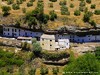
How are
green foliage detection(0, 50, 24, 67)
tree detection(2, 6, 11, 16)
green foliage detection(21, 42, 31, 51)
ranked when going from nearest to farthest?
green foliage detection(0, 50, 24, 67), green foliage detection(21, 42, 31, 51), tree detection(2, 6, 11, 16)

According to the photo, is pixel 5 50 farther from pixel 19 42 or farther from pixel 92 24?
pixel 92 24

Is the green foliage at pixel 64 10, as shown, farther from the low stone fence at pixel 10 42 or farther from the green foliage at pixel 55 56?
the green foliage at pixel 55 56

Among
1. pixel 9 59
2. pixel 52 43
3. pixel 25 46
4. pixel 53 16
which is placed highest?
pixel 53 16

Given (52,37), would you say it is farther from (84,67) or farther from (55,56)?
(84,67)

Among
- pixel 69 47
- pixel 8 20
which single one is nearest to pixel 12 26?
pixel 8 20

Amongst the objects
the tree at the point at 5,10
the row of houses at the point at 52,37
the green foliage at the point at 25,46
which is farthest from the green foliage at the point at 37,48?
the tree at the point at 5,10

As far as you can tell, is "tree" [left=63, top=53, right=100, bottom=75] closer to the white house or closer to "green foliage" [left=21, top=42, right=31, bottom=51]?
the white house

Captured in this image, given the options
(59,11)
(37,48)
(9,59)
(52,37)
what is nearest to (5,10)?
(59,11)

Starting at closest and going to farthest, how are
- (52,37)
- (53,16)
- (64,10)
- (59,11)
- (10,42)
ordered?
1. (52,37)
2. (10,42)
3. (53,16)
4. (64,10)
5. (59,11)

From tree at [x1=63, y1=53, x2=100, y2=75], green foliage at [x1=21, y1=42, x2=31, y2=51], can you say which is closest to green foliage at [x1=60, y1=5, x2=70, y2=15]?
green foliage at [x1=21, y1=42, x2=31, y2=51]
